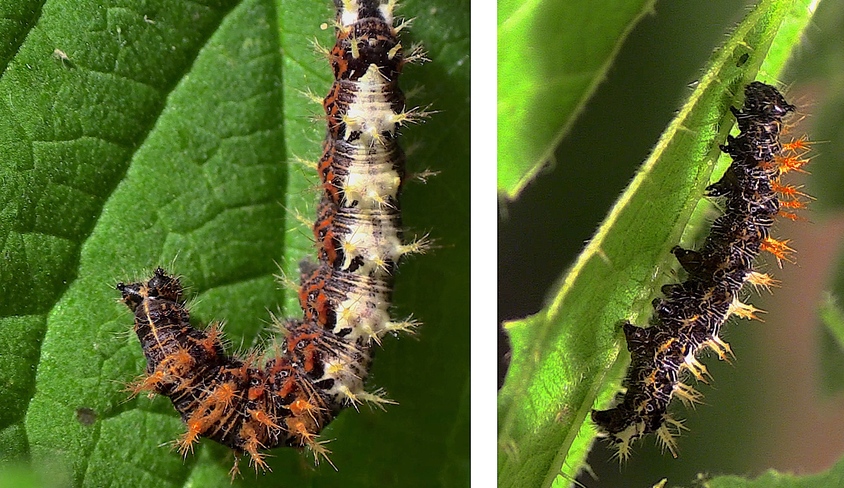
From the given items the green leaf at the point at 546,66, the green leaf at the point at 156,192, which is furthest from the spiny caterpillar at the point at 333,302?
the green leaf at the point at 546,66

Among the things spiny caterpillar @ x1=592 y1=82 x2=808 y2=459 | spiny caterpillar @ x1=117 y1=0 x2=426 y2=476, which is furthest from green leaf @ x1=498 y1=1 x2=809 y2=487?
spiny caterpillar @ x1=117 y1=0 x2=426 y2=476

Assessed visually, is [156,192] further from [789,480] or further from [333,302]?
[789,480]

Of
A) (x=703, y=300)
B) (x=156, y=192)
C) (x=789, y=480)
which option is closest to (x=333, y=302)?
(x=156, y=192)

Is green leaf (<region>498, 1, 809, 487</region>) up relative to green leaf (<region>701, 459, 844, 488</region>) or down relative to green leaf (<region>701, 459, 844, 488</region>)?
up

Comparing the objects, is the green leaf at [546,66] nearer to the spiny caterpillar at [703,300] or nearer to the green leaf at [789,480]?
the spiny caterpillar at [703,300]

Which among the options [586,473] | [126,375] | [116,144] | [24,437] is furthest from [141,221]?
[586,473]

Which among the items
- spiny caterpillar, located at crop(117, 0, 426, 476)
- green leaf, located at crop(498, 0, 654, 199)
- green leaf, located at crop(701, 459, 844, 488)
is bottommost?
green leaf, located at crop(701, 459, 844, 488)

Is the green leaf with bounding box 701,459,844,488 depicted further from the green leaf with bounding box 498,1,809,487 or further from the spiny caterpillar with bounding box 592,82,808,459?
the green leaf with bounding box 498,1,809,487
